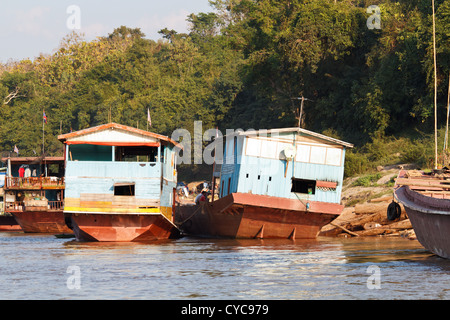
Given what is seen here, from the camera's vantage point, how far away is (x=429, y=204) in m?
17.5

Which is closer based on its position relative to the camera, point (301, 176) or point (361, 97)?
point (301, 176)

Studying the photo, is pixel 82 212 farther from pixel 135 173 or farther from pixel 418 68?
pixel 418 68

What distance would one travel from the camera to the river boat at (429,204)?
17.1 meters

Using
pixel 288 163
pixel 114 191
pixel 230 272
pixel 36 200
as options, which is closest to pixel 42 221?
pixel 36 200

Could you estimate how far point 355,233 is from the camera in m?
26.9

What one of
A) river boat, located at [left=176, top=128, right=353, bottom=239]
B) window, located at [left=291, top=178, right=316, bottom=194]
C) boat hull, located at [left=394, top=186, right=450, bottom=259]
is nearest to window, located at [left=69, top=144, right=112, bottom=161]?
river boat, located at [left=176, top=128, right=353, bottom=239]

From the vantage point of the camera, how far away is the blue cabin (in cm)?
2598

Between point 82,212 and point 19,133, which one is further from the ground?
point 19,133

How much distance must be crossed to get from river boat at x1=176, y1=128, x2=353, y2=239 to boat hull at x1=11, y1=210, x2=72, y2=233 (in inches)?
476

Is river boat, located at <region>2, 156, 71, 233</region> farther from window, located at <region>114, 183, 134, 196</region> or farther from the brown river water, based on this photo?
the brown river water

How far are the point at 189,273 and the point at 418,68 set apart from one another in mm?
24996

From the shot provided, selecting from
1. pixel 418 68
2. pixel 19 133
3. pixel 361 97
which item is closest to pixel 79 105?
pixel 19 133

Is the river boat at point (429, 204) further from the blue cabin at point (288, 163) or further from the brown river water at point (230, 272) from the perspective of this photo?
the blue cabin at point (288, 163)
